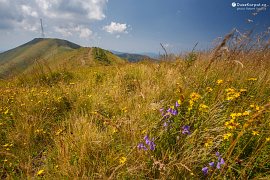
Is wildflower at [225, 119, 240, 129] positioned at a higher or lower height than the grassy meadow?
higher

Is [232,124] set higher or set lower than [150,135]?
higher

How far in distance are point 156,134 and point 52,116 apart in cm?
213

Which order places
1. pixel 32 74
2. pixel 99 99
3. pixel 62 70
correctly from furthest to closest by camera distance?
pixel 62 70, pixel 32 74, pixel 99 99

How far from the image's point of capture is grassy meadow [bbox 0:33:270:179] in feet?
6.12

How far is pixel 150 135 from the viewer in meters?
2.05

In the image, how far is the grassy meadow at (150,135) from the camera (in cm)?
187

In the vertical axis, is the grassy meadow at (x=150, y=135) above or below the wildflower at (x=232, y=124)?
below

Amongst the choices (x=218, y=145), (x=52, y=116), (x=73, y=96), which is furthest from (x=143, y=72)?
(x=218, y=145)

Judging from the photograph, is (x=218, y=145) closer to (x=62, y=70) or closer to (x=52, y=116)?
(x=52, y=116)

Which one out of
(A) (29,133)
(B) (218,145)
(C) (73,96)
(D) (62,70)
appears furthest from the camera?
(D) (62,70)

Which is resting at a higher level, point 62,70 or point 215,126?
point 62,70

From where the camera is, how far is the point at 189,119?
232cm

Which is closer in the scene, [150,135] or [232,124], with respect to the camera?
[232,124]

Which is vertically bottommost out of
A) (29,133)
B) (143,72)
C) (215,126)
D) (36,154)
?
(36,154)
